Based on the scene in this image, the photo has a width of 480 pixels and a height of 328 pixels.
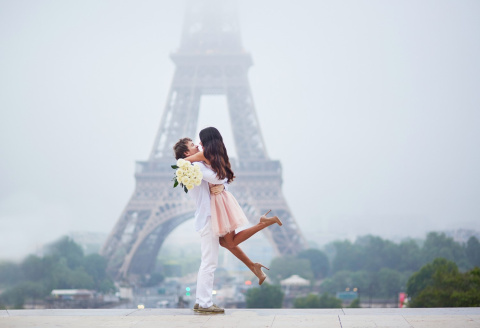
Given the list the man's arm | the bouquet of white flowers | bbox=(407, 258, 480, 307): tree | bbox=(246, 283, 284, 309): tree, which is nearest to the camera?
the bouquet of white flowers

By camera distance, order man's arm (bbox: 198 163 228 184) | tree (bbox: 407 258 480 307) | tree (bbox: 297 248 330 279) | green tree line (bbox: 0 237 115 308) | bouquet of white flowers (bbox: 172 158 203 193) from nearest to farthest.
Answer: bouquet of white flowers (bbox: 172 158 203 193) < man's arm (bbox: 198 163 228 184) < tree (bbox: 407 258 480 307) < green tree line (bbox: 0 237 115 308) < tree (bbox: 297 248 330 279)

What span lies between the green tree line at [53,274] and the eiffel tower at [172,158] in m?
1.97

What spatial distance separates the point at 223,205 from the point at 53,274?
33199 mm

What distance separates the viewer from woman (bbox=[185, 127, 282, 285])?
5.29m

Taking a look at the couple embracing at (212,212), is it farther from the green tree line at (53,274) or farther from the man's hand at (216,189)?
the green tree line at (53,274)

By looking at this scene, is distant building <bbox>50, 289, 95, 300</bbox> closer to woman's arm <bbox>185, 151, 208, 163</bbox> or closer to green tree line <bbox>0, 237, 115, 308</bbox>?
green tree line <bbox>0, 237, 115, 308</bbox>

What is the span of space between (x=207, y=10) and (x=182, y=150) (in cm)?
3781

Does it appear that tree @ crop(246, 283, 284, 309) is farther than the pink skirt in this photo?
Yes

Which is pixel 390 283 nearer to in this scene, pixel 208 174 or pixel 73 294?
pixel 73 294

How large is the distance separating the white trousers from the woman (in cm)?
9

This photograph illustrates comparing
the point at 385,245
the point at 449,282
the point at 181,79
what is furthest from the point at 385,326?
the point at 385,245

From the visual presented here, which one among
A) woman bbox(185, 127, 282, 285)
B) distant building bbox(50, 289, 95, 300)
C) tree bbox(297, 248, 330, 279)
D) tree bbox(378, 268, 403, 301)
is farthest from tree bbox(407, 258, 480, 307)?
woman bbox(185, 127, 282, 285)

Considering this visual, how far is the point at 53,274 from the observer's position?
3694 cm

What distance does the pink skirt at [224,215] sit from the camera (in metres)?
5.32
